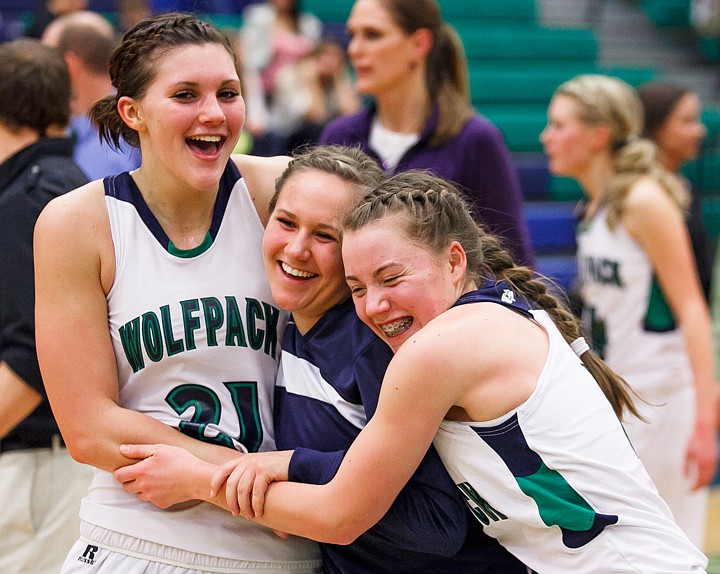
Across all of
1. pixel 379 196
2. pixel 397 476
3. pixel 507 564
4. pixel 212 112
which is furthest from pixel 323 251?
pixel 507 564

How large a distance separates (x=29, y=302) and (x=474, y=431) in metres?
1.35

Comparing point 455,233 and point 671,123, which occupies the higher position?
point 455,233

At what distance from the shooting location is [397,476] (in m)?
1.97

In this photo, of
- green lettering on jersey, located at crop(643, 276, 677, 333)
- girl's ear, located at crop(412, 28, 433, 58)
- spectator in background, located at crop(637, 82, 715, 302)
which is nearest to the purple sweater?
girl's ear, located at crop(412, 28, 433, 58)

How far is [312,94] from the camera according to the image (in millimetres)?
8023

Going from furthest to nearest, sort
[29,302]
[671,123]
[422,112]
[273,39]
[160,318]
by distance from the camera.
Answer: [273,39]
[671,123]
[422,112]
[29,302]
[160,318]

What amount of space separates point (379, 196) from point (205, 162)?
0.39 m

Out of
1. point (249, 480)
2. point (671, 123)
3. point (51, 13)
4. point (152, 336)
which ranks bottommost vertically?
point (671, 123)

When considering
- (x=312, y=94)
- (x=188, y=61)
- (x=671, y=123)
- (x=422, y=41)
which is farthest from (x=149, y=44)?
(x=312, y=94)

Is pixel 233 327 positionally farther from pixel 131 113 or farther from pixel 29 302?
pixel 29 302

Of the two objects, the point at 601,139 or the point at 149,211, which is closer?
the point at 149,211

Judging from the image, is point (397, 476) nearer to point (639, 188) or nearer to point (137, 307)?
point (137, 307)

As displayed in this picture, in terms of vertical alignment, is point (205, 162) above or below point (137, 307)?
above

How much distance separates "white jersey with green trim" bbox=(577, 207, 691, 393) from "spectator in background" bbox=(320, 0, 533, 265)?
0.52 meters
